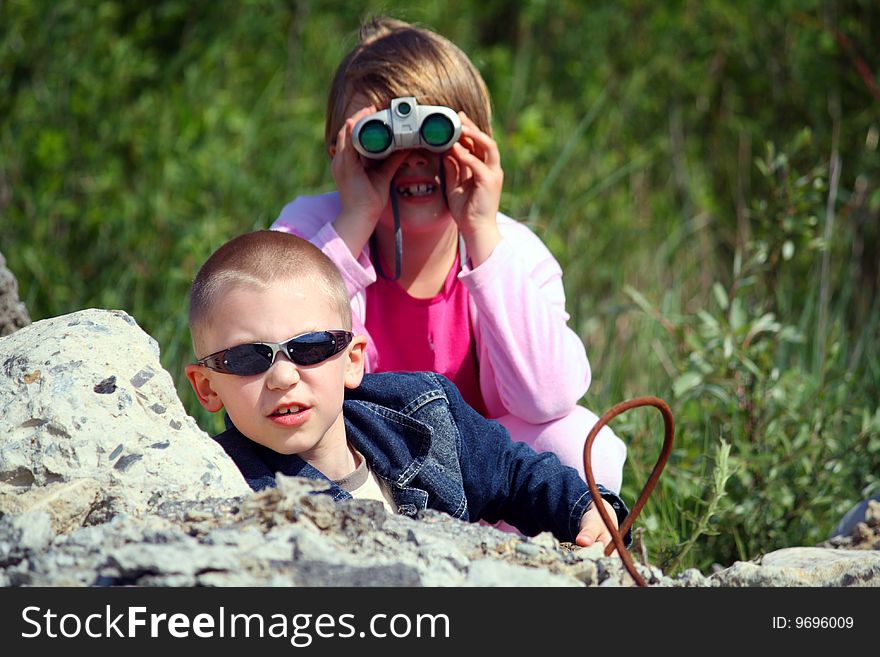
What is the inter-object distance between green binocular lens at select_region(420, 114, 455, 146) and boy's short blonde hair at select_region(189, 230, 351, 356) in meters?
0.54

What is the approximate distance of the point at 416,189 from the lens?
3047 mm

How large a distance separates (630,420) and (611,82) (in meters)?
3.00

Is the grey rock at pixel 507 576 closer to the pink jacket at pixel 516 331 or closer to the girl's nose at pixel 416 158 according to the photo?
the pink jacket at pixel 516 331

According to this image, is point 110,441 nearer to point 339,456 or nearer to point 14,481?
point 14,481

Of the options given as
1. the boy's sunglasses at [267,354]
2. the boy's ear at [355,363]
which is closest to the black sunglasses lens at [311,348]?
the boy's sunglasses at [267,354]

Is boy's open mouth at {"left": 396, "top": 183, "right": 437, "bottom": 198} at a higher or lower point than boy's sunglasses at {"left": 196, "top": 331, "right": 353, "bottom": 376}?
higher

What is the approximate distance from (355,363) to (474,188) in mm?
669

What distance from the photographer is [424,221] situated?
3.06m

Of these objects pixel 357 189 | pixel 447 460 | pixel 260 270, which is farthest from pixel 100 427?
pixel 357 189

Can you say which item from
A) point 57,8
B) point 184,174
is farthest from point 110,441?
point 57,8

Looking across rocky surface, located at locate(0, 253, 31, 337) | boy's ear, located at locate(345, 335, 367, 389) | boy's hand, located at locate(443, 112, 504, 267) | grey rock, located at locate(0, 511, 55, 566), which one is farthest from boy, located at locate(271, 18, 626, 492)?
grey rock, located at locate(0, 511, 55, 566)

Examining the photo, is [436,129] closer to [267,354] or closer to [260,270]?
[260,270]

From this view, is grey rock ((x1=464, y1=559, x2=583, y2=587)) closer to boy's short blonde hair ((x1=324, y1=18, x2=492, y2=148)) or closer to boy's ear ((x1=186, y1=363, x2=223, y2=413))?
boy's ear ((x1=186, y1=363, x2=223, y2=413))

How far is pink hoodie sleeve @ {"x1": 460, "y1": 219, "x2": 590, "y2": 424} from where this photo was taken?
285 centimetres
